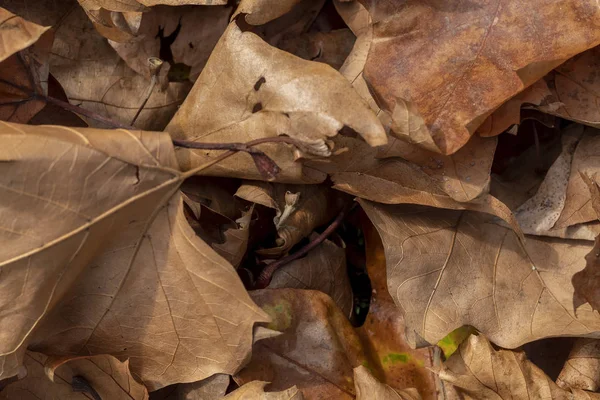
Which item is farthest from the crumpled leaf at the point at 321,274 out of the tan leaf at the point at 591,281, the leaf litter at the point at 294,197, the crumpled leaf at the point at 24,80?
the crumpled leaf at the point at 24,80

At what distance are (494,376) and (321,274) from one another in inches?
18.6

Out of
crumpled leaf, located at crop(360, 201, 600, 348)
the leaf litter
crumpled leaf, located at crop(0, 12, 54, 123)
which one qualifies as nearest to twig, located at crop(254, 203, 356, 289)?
the leaf litter

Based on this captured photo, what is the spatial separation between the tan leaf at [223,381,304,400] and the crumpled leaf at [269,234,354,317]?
0.24 m

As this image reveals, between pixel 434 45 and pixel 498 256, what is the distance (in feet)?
1.76

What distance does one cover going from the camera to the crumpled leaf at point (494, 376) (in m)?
1.56

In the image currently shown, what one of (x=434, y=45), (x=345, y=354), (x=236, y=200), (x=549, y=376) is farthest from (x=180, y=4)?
(x=549, y=376)

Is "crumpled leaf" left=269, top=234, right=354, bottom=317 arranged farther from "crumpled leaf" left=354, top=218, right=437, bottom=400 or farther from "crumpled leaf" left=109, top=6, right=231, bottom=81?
"crumpled leaf" left=109, top=6, right=231, bottom=81

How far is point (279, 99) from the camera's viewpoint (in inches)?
53.2

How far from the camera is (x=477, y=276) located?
1.60m

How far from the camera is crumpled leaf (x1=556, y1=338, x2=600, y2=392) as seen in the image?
164 cm

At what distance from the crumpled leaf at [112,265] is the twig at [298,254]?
0.68 ft

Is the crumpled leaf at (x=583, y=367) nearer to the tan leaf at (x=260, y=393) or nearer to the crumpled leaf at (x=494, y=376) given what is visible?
the crumpled leaf at (x=494, y=376)

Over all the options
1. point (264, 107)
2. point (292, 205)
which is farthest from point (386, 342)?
point (264, 107)

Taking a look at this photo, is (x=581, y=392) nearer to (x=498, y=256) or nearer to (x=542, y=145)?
(x=498, y=256)
